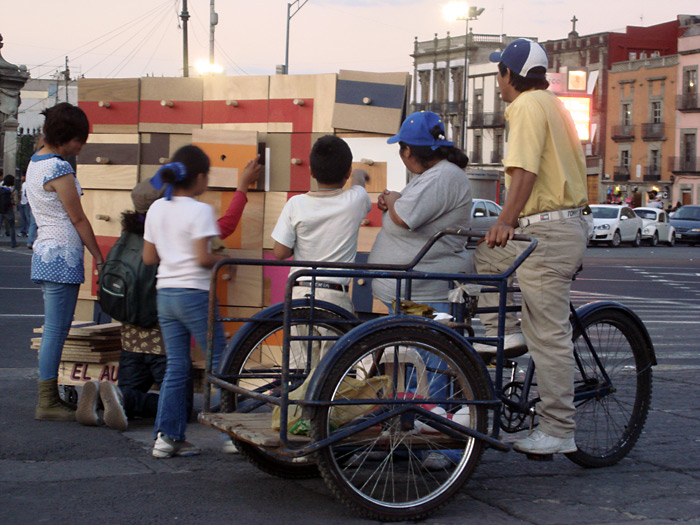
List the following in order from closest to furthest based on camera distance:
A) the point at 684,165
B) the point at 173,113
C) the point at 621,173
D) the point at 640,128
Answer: the point at 173,113 < the point at 684,165 < the point at 640,128 < the point at 621,173

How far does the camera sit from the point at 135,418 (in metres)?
6.05

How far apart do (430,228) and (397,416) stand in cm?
117

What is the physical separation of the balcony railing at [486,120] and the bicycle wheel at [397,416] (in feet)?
249

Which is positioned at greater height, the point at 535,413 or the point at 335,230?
the point at 335,230

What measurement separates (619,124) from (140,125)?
66.1 metres

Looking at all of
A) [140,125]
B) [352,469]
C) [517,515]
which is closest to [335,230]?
[352,469]

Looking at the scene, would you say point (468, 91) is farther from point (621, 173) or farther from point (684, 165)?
point (684, 165)

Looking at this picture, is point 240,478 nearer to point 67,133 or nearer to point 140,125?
point 67,133

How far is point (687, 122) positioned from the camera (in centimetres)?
6550

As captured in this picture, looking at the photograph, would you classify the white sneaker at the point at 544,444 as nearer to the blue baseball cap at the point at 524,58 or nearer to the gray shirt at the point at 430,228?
the gray shirt at the point at 430,228

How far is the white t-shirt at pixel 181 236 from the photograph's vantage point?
191 inches

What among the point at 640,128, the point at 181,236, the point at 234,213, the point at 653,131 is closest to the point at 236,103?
the point at 234,213

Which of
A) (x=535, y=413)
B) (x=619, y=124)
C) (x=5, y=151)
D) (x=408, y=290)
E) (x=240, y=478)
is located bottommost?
(x=240, y=478)

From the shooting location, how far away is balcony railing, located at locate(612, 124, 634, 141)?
6812cm
